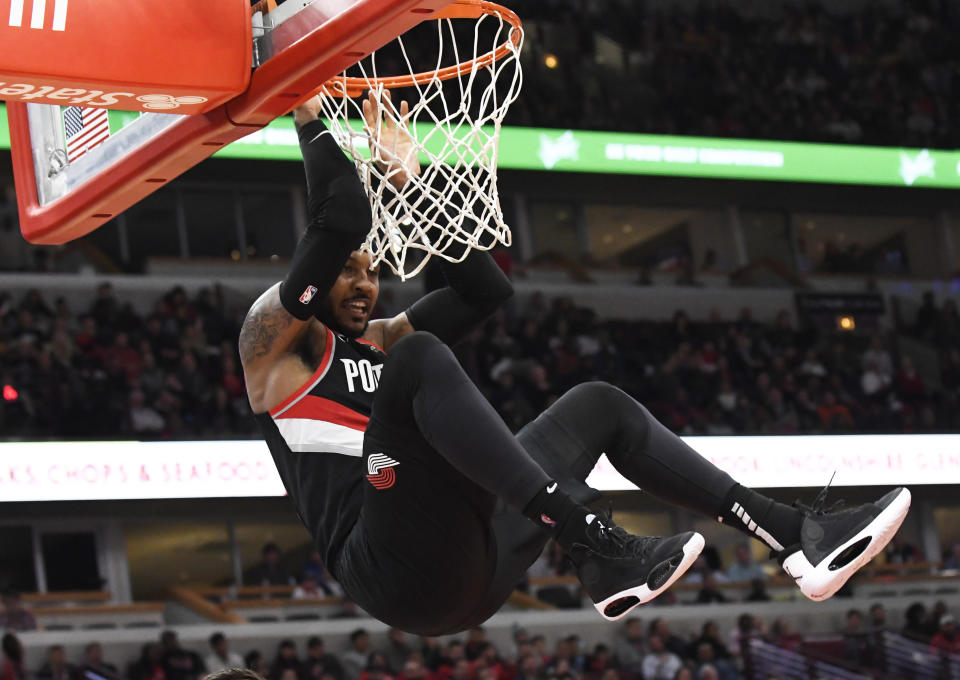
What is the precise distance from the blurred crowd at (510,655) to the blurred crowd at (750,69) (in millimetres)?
6604

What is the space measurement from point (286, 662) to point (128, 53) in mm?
9257

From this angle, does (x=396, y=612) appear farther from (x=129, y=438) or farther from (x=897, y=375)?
(x=897, y=375)

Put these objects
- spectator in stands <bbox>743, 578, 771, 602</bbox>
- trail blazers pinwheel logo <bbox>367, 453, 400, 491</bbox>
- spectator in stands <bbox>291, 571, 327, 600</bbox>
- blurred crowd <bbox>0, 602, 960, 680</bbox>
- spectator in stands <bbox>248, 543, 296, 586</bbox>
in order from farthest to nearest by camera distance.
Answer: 1. spectator in stands <bbox>743, 578, 771, 602</bbox>
2. spectator in stands <bbox>248, 543, 296, 586</bbox>
3. spectator in stands <bbox>291, 571, 327, 600</bbox>
4. blurred crowd <bbox>0, 602, 960, 680</bbox>
5. trail blazers pinwheel logo <bbox>367, 453, 400, 491</bbox>

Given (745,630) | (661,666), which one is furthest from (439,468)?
(745,630)

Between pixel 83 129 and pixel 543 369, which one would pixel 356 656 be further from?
pixel 83 129

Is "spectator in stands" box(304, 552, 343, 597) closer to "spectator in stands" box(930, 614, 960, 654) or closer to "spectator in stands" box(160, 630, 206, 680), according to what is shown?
"spectator in stands" box(160, 630, 206, 680)

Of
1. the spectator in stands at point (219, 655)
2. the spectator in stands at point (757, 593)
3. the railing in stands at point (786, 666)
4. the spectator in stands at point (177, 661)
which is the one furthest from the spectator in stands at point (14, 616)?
the spectator in stands at point (757, 593)

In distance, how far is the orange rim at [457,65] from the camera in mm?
4579

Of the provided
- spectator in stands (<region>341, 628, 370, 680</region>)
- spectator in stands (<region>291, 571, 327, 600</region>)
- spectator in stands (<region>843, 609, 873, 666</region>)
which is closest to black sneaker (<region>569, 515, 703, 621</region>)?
spectator in stands (<region>341, 628, 370, 680</region>)

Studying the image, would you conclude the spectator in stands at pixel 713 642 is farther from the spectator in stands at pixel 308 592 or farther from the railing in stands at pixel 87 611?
the railing in stands at pixel 87 611

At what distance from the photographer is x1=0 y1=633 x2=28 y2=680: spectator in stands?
421 inches

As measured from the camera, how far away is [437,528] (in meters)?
3.91

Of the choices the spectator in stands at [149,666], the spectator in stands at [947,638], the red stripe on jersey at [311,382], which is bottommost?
the spectator in stands at [947,638]

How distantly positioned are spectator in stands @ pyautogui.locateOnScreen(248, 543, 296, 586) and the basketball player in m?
10.5
